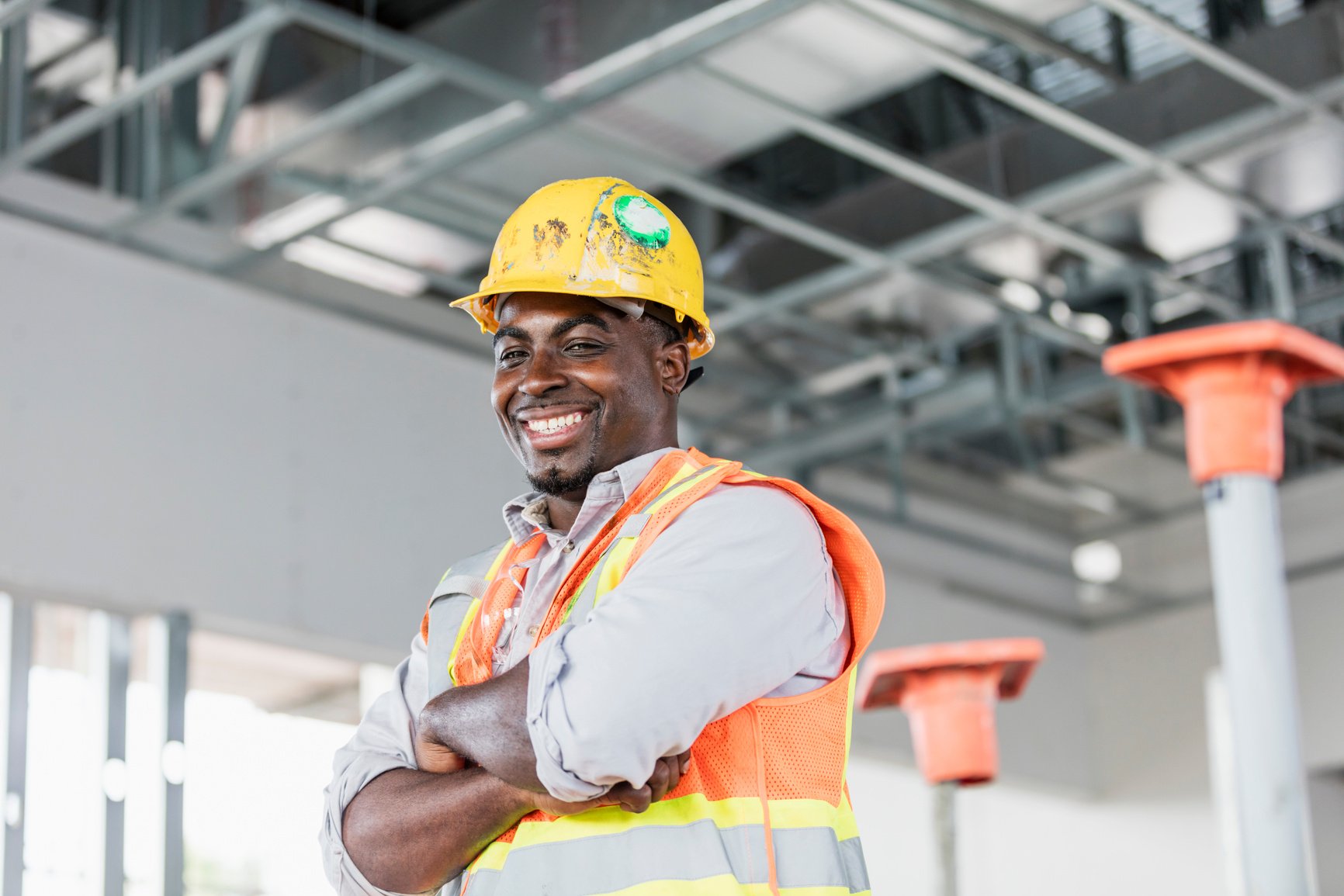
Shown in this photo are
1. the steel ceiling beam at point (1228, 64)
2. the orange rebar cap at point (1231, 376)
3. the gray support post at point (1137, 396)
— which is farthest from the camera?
the gray support post at point (1137, 396)

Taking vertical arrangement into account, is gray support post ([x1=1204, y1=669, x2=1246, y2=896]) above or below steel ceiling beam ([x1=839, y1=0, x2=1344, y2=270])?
below

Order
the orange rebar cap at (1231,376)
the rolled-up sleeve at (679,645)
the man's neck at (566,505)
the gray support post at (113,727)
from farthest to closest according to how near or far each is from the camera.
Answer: the gray support post at (113,727) < the orange rebar cap at (1231,376) < the man's neck at (566,505) < the rolled-up sleeve at (679,645)

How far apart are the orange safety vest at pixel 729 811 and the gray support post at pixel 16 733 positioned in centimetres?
473

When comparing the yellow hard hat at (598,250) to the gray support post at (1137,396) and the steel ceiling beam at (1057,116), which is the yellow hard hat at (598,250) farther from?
the gray support post at (1137,396)

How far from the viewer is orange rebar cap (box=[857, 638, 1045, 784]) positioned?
16.4 feet

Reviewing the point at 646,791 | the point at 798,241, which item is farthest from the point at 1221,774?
the point at 646,791

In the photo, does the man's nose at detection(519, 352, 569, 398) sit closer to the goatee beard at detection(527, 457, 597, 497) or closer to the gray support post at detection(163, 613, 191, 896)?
the goatee beard at detection(527, 457, 597, 497)

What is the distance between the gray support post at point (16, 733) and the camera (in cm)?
594

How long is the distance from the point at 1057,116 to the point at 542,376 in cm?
469

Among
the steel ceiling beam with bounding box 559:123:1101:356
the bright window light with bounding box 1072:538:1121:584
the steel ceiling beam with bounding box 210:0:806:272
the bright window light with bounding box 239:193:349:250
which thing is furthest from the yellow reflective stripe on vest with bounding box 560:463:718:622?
the bright window light with bounding box 1072:538:1121:584

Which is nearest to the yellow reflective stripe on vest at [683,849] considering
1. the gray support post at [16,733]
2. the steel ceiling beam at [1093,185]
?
the gray support post at [16,733]

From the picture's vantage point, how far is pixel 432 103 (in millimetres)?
6156

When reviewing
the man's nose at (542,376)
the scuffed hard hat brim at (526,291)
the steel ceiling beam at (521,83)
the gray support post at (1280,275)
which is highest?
the steel ceiling beam at (521,83)

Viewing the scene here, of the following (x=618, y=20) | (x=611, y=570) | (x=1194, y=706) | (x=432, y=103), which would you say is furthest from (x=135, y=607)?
(x=1194, y=706)
